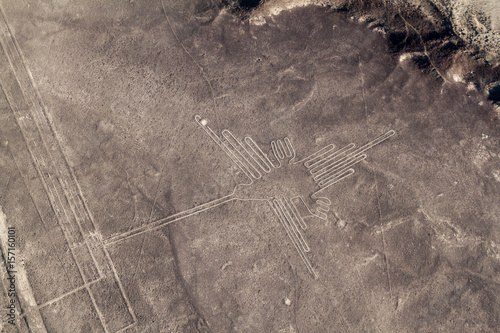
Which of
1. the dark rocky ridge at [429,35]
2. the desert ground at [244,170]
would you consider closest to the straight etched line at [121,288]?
the desert ground at [244,170]

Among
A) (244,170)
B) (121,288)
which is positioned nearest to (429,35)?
(244,170)

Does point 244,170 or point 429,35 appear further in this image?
point 429,35

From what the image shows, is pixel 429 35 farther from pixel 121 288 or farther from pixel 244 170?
pixel 121 288

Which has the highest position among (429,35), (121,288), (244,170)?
(429,35)

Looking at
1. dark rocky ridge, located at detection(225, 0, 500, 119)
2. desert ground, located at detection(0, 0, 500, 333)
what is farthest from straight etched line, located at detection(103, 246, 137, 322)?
dark rocky ridge, located at detection(225, 0, 500, 119)

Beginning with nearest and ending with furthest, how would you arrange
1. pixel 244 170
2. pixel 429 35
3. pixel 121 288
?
pixel 121 288
pixel 244 170
pixel 429 35

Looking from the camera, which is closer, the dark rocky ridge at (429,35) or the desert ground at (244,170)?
the desert ground at (244,170)

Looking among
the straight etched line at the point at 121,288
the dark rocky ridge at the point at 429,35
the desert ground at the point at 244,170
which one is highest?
the dark rocky ridge at the point at 429,35

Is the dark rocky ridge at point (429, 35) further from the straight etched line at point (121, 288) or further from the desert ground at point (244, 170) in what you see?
the straight etched line at point (121, 288)

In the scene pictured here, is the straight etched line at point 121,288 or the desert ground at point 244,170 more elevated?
the desert ground at point 244,170

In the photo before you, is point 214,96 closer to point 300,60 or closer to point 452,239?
point 300,60

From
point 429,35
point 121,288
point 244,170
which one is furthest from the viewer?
point 429,35

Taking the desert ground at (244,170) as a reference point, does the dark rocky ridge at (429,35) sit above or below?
above
